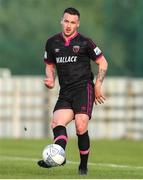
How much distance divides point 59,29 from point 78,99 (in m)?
37.0

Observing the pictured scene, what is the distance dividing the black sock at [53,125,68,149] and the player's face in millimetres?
1294

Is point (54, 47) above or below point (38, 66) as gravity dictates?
above

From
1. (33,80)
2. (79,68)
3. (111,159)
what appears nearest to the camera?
(79,68)

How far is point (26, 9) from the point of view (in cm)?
6091

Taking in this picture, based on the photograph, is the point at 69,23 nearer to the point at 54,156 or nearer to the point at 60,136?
the point at 60,136

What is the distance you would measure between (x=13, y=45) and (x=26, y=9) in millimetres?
8101

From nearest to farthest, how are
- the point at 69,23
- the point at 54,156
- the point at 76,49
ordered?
the point at 54,156 → the point at 69,23 → the point at 76,49

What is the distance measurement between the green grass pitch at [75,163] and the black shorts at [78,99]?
93 cm

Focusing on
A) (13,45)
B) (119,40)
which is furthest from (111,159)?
(119,40)

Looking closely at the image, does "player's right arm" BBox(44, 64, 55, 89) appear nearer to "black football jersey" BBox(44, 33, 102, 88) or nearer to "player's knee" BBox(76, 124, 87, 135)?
"black football jersey" BBox(44, 33, 102, 88)

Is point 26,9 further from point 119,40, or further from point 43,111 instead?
point 43,111

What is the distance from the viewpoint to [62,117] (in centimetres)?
1419

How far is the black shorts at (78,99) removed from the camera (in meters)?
14.3

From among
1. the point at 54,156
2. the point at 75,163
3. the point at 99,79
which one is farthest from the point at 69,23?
the point at 75,163
